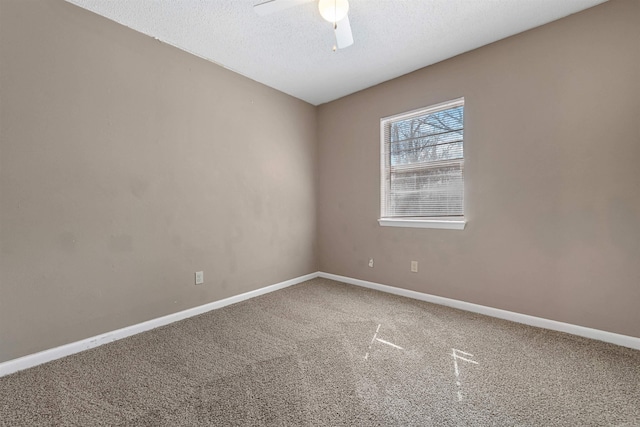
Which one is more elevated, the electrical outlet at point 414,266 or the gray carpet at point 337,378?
the electrical outlet at point 414,266

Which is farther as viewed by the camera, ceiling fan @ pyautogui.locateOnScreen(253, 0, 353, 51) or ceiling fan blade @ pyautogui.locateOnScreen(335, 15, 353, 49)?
ceiling fan blade @ pyautogui.locateOnScreen(335, 15, 353, 49)

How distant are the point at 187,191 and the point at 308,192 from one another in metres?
1.69

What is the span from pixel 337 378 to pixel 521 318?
1826 mm

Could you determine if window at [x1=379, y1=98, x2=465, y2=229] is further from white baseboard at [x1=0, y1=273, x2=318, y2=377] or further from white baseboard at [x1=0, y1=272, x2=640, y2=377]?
white baseboard at [x1=0, y1=273, x2=318, y2=377]

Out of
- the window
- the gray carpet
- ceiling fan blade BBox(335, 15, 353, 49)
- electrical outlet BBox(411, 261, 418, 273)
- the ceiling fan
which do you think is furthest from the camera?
electrical outlet BBox(411, 261, 418, 273)

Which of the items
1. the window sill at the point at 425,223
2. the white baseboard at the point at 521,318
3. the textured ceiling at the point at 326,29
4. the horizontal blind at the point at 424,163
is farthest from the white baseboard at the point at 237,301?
the textured ceiling at the point at 326,29

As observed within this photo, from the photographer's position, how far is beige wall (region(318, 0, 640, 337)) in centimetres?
196

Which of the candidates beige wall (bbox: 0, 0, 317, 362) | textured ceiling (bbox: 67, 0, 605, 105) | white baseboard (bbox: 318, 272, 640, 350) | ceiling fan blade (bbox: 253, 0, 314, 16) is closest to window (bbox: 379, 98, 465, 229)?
textured ceiling (bbox: 67, 0, 605, 105)

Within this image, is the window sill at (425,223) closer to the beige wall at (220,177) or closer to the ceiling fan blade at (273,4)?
the beige wall at (220,177)

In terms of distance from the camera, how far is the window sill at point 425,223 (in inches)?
107

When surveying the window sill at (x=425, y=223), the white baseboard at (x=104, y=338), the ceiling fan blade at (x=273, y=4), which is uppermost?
the ceiling fan blade at (x=273, y=4)

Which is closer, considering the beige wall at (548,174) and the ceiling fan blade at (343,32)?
the ceiling fan blade at (343,32)

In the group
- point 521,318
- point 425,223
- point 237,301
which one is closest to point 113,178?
point 237,301

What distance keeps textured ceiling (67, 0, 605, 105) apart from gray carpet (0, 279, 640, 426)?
2518 mm
